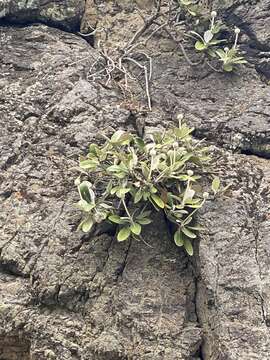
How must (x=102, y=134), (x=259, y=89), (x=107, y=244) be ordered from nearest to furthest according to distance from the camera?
1. (x=107, y=244)
2. (x=102, y=134)
3. (x=259, y=89)

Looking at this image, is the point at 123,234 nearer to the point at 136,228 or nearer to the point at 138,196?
the point at 136,228

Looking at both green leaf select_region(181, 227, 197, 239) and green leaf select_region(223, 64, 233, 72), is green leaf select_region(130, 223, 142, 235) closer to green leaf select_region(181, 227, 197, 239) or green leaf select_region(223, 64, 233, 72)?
green leaf select_region(181, 227, 197, 239)

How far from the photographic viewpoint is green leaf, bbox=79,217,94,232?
10.9 ft

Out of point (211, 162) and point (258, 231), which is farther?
point (211, 162)

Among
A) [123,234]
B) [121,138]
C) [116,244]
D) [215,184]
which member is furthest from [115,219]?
[215,184]

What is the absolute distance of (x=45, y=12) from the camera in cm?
463

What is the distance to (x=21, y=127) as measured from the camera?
3922 mm

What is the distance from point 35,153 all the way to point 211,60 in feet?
5.11

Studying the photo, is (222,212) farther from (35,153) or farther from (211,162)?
(35,153)

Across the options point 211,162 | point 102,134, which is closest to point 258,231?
point 211,162

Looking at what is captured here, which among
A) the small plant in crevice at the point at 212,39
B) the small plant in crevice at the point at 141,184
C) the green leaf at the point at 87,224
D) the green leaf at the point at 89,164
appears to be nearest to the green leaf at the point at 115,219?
the small plant in crevice at the point at 141,184

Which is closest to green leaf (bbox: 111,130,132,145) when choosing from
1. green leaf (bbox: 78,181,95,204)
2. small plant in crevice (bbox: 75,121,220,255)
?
small plant in crevice (bbox: 75,121,220,255)

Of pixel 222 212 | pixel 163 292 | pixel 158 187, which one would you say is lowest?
pixel 163 292

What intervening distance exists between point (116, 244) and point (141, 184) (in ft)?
1.32
